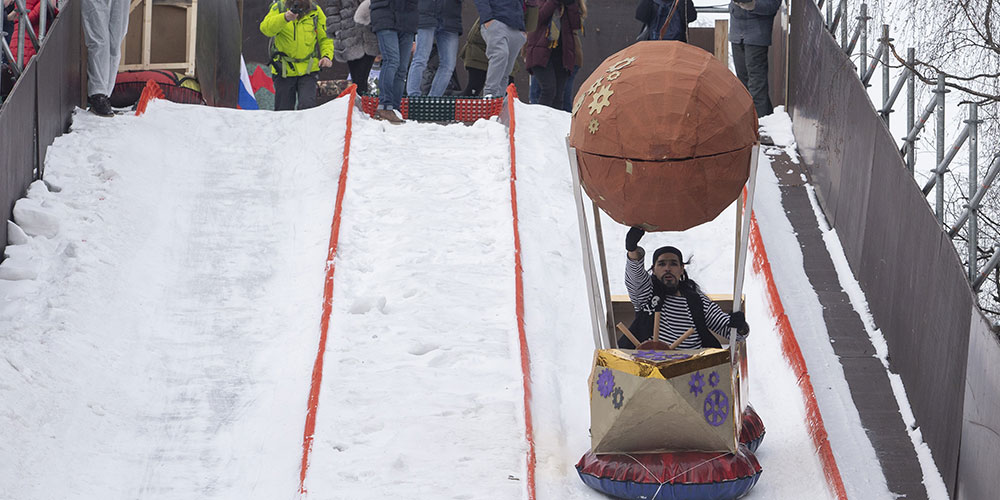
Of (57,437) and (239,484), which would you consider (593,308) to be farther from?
(57,437)

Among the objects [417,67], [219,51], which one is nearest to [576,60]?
[417,67]

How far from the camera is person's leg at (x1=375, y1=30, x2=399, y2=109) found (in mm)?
11680

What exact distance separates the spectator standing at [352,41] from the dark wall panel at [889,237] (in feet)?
13.4

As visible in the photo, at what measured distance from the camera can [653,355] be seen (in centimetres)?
572

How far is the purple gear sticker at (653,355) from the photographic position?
5664mm

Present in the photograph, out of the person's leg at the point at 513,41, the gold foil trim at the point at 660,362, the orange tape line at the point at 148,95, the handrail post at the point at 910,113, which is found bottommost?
the orange tape line at the point at 148,95

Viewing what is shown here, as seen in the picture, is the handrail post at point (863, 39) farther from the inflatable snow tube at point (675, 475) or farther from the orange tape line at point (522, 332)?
the inflatable snow tube at point (675, 475)

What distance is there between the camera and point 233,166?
9859 mm

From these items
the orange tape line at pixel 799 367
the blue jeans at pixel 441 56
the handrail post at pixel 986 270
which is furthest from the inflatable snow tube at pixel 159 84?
the handrail post at pixel 986 270

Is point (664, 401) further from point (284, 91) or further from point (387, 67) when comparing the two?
point (284, 91)

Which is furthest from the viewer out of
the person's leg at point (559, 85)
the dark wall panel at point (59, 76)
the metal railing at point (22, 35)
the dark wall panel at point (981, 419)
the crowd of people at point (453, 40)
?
the person's leg at point (559, 85)

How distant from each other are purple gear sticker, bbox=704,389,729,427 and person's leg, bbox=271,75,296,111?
7401 mm

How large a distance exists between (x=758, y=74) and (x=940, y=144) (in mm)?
4772

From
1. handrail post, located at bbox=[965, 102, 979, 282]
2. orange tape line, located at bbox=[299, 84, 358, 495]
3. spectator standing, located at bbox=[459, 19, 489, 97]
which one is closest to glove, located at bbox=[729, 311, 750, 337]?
handrail post, located at bbox=[965, 102, 979, 282]
